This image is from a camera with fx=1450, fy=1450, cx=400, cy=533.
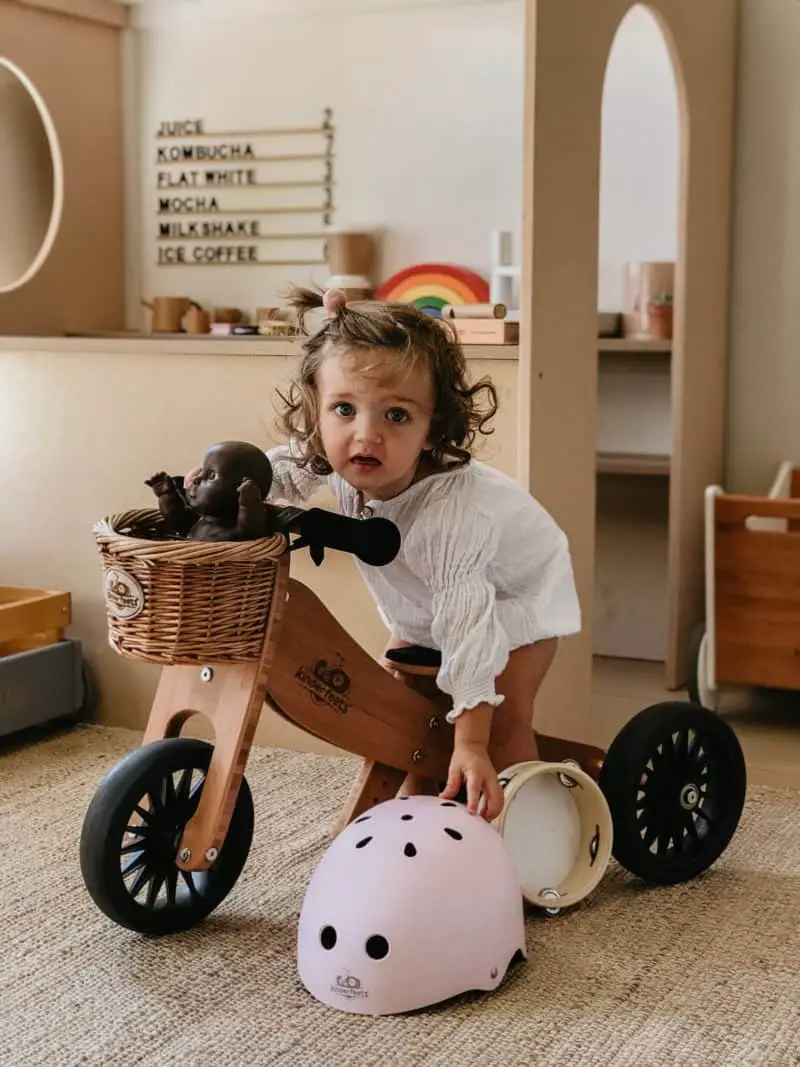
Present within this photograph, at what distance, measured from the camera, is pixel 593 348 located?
7.20ft

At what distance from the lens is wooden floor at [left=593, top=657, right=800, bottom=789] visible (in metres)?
2.36

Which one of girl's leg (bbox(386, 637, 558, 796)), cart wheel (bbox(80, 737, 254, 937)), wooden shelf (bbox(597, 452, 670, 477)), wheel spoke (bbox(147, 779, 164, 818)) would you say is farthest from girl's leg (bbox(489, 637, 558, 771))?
wooden shelf (bbox(597, 452, 670, 477))

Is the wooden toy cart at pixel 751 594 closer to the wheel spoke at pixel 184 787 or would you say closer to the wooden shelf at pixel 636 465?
the wooden shelf at pixel 636 465

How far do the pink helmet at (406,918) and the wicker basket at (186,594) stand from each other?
0.81 ft

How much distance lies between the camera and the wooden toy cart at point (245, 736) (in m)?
1.49

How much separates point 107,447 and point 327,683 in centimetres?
98

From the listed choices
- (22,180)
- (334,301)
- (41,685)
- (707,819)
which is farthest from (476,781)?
(22,180)

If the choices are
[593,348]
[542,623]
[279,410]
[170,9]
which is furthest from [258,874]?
[170,9]

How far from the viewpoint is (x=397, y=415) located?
63.1 inches

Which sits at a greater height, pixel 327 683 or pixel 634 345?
pixel 634 345

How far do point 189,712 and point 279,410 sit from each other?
0.76m

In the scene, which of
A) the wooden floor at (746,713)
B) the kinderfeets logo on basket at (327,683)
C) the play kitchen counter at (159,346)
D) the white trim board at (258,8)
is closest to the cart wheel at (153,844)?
the kinderfeets logo on basket at (327,683)

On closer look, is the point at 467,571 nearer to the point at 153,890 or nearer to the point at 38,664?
the point at 153,890

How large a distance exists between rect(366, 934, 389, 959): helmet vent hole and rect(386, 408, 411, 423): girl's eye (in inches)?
21.7
